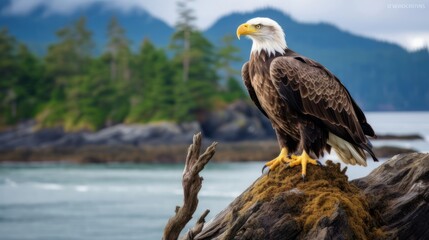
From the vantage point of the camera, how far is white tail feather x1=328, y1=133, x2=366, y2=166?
22.2 feet

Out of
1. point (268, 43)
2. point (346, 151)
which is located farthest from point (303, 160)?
point (268, 43)

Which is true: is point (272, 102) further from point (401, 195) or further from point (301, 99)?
point (401, 195)

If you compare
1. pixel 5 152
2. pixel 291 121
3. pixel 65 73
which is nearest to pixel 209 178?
pixel 5 152

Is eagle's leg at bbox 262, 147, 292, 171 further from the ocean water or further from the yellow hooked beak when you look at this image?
the ocean water

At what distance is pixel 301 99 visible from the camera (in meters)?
6.67

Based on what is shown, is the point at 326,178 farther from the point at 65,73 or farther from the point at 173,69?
the point at 65,73

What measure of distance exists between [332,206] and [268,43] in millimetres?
1581

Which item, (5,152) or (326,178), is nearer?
(326,178)

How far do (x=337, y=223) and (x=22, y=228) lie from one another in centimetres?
2792

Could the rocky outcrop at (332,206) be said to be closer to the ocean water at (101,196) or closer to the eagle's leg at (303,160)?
the eagle's leg at (303,160)

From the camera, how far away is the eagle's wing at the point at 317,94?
6.66m

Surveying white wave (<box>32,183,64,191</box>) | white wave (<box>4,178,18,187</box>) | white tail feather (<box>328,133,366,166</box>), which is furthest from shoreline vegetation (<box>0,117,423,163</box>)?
white tail feather (<box>328,133,366,166</box>)

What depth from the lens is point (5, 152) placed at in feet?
200

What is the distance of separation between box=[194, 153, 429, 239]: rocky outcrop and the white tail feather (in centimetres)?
23
